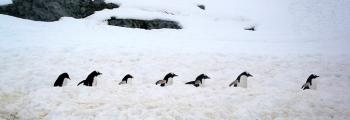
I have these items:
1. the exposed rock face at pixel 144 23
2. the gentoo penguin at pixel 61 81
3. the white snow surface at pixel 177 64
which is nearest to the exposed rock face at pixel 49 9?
the white snow surface at pixel 177 64

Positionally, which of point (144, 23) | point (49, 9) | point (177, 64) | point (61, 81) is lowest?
point (61, 81)

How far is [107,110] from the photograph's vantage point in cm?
1095

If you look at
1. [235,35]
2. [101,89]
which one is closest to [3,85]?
[101,89]

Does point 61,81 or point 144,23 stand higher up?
point 144,23

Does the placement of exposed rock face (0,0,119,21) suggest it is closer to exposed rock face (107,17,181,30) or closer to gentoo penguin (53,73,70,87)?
exposed rock face (107,17,181,30)

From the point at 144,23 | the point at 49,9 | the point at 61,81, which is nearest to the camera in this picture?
the point at 61,81

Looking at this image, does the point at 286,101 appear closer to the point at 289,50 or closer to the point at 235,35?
the point at 289,50

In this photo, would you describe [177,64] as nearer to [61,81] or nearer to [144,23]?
[61,81]

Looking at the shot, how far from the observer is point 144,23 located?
2914 centimetres

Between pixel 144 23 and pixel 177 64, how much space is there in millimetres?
10154

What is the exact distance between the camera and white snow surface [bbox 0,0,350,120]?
37.2 ft

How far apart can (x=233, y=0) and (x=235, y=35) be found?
56.7 feet

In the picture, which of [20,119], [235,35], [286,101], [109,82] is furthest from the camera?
[235,35]

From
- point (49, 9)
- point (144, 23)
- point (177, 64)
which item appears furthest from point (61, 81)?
point (144, 23)
